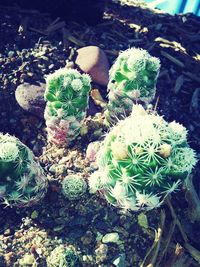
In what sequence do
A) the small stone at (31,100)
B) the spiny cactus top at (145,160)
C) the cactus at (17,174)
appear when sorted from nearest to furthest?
the spiny cactus top at (145,160), the cactus at (17,174), the small stone at (31,100)

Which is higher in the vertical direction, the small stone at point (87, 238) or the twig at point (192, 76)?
the twig at point (192, 76)

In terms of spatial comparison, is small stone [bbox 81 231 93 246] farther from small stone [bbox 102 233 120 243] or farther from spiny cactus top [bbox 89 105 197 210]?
spiny cactus top [bbox 89 105 197 210]

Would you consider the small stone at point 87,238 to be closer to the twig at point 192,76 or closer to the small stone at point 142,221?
the small stone at point 142,221

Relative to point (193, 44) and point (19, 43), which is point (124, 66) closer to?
point (19, 43)

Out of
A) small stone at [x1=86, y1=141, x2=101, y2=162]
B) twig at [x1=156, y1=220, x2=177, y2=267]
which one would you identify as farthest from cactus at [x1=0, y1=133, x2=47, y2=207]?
twig at [x1=156, y1=220, x2=177, y2=267]

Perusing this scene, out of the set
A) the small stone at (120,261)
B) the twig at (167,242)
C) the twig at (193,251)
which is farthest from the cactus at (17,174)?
the twig at (193,251)

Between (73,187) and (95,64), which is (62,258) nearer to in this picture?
(73,187)

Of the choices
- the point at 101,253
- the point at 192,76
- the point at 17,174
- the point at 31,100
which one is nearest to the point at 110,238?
the point at 101,253
